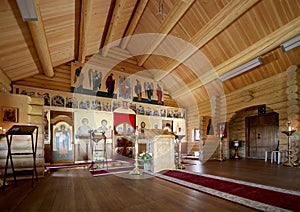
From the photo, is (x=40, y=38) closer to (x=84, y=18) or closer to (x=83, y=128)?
(x=84, y=18)

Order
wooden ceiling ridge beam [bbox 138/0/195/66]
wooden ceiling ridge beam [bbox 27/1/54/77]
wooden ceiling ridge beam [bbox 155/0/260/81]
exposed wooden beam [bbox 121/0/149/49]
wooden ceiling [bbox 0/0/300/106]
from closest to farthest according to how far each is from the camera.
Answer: wooden ceiling ridge beam [bbox 27/1/54/77] → wooden ceiling [bbox 0/0/300/106] → wooden ceiling ridge beam [bbox 155/0/260/81] → wooden ceiling ridge beam [bbox 138/0/195/66] → exposed wooden beam [bbox 121/0/149/49]

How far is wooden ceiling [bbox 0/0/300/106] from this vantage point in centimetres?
527

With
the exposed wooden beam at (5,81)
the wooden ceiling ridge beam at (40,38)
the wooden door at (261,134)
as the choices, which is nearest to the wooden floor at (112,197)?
the wooden ceiling ridge beam at (40,38)

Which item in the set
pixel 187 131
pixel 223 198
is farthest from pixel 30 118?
pixel 187 131

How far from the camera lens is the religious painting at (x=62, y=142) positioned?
8.16 meters

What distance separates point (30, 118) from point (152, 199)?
13.2 feet

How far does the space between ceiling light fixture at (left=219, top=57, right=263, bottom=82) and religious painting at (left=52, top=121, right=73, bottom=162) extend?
286 inches

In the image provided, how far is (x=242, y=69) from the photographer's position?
7504mm

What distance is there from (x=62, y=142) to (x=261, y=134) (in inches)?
379

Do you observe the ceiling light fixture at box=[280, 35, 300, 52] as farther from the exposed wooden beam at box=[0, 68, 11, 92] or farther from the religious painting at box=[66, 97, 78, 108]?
the exposed wooden beam at box=[0, 68, 11, 92]

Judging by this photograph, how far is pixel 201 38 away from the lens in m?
7.22

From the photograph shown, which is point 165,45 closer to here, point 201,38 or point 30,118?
point 201,38

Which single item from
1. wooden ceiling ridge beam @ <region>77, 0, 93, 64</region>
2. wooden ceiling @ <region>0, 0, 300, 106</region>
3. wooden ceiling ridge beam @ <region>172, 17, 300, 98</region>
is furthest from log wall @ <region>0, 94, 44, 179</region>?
wooden ceiling ridge beam @ <region>172, 17, 300, 98</region>

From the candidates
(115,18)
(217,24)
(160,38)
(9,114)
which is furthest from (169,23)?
(9,114)
